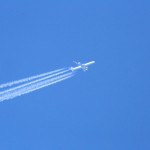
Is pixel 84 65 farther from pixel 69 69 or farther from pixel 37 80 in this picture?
pixel 37 80

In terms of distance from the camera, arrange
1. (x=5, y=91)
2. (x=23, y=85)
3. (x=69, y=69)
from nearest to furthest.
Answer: (x=5, y=91), (x=23, y=85), (x=69, y=69)

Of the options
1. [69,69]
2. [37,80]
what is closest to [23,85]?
[37,80]

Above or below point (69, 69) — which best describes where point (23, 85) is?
below

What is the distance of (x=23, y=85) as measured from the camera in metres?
12.5

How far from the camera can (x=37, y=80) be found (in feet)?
42.6

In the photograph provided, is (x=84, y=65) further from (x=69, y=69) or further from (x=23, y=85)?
(x=23, y=85)

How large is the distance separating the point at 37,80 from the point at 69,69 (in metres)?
1.53

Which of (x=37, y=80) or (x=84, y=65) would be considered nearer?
(x=37, y=80)

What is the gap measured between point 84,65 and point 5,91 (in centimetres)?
380

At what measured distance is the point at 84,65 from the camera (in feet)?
45.9

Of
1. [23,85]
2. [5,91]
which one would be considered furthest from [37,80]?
[5,91]

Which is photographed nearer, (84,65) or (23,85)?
(23,85)

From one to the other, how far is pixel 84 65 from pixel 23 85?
2869 mm

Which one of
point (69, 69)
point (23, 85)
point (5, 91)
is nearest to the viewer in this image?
point (5, 91)
